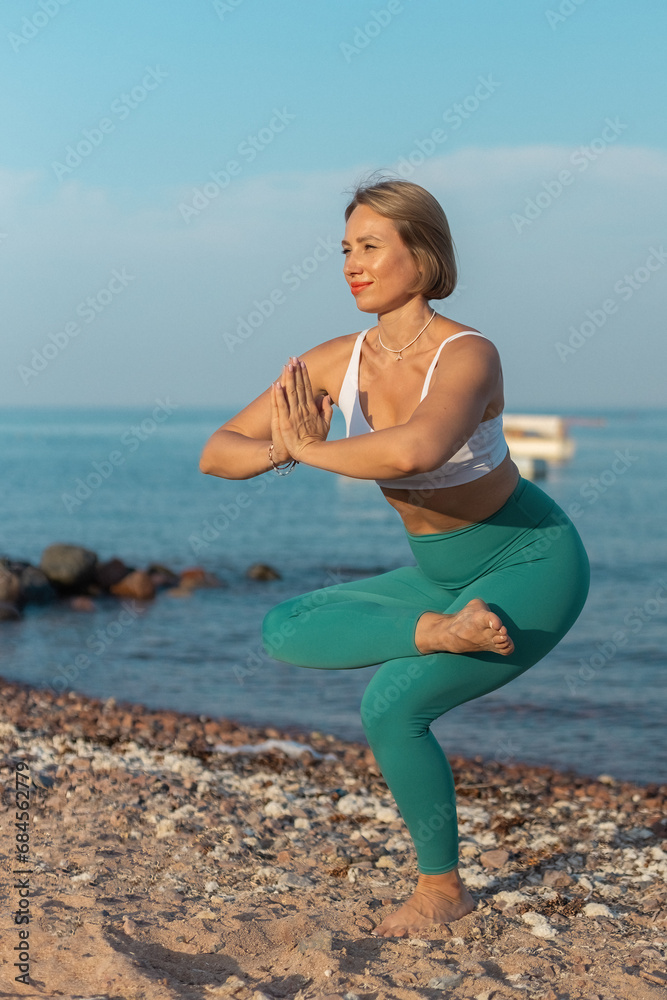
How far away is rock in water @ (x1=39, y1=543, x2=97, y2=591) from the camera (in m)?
16.3

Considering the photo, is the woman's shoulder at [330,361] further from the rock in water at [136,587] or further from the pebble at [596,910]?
the rock in water at [136,587]

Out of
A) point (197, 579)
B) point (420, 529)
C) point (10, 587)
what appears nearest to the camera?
point (420, 529)

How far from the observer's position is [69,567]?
16.4m

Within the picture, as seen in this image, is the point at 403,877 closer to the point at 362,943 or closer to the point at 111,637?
the point at 362,943

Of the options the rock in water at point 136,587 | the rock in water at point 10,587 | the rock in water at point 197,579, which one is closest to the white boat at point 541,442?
the rock in water at point 197,579

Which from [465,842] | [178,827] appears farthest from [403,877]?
[178,827]

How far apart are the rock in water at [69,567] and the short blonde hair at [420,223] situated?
45.6 feet

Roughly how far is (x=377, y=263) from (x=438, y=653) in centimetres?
141

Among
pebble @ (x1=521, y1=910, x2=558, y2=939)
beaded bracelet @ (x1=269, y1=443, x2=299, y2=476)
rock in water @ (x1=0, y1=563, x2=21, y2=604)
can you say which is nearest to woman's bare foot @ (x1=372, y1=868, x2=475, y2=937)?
pebble @ (x1=521, y1=910, x2=558, y2=939)

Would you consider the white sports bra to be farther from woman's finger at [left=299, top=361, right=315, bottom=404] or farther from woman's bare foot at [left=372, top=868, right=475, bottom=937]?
woman's bare foot at [left=372, top=868, right=475, bottom=937]

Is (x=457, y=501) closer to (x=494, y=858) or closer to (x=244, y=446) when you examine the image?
(x=244, y=446)

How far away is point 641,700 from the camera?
9.80 m

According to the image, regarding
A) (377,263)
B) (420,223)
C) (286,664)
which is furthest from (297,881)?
(286,664)

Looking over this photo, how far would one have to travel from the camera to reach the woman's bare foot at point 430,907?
367 cm
